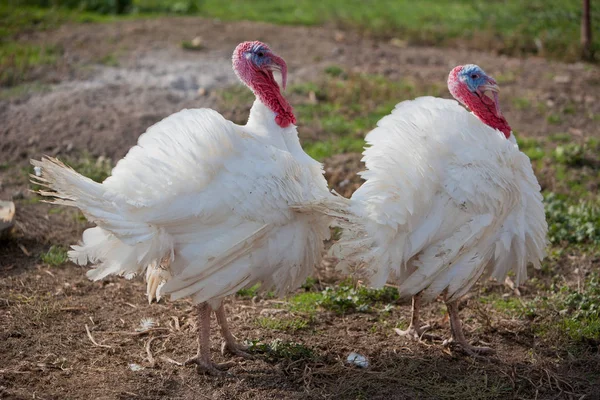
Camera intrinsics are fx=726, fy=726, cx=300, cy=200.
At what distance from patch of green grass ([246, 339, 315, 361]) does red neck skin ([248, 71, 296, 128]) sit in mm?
1514

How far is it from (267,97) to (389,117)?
0.87 meters

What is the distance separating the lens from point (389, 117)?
16.7 ft

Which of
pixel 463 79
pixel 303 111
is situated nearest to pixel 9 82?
pixel 303 111

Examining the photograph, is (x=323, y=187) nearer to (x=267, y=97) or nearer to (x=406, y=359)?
(x=267, y=97)

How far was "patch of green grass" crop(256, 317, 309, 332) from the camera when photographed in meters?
5.34

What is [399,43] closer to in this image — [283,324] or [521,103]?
[521,103]

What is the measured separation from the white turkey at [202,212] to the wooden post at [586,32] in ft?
23.2

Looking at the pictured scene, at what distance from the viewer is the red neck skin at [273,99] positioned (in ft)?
16.5

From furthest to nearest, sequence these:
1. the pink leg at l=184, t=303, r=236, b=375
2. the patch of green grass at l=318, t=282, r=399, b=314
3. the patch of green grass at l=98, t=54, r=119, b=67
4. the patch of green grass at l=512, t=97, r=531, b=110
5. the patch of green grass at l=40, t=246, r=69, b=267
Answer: the patch of green grass at l=98, t=54, r=119, b=67, the patch of green grass at l=512, t=97, r=531, b=110, the patch of green grass at l=40, t=246, r=69, b=267, the patch of green grass at l=318, t=282, r=399, b=314, the pink leg at l=184, t=303, r=236, b=375

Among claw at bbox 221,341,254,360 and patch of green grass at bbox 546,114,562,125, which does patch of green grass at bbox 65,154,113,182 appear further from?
patch of green grass at bbox 546,114,562,125

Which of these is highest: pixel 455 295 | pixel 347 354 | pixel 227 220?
pixel 227 220

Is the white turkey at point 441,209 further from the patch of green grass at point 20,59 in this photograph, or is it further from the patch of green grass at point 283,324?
the patch of green grass at point 20,59

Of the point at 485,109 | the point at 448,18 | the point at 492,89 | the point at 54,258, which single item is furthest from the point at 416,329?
the point at 448,18

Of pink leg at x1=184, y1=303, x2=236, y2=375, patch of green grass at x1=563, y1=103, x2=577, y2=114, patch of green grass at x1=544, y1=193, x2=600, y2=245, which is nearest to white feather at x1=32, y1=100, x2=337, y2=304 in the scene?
pink leg at x1=184, y1=303, x2=236, y2=375
